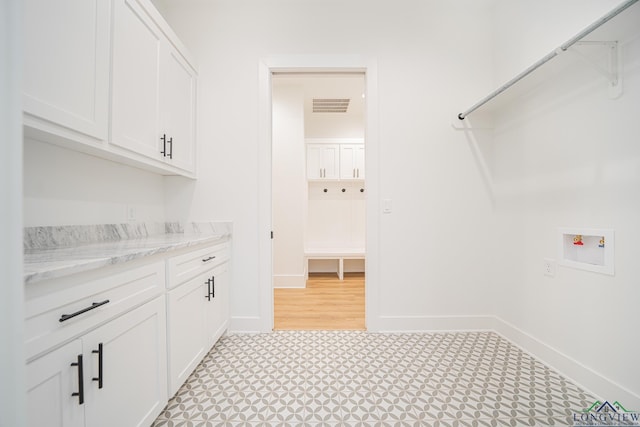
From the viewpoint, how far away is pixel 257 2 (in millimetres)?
2398

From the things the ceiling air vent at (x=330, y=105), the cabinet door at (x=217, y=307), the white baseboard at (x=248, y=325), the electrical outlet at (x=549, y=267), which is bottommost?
the white baseboard at (x=248, y=325)

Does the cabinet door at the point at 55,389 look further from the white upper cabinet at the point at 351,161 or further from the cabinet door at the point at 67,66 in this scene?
the white upper cabinet at the point at 351,161

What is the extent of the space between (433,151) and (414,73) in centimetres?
71

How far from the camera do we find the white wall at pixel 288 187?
392cm

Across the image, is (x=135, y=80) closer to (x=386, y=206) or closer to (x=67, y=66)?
(x=67, y=66)

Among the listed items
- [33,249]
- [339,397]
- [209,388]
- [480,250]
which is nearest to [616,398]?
[480,250]

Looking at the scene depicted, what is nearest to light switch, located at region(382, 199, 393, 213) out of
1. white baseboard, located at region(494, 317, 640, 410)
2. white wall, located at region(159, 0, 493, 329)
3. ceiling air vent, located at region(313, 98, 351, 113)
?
white wall, located at region(159, 0, 493, 329)

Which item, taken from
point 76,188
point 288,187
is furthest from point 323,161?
point 76,188


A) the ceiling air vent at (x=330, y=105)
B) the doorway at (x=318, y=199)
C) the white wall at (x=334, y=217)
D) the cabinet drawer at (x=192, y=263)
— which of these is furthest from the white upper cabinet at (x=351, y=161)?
the cabinet drawer at (x=192, y=263)

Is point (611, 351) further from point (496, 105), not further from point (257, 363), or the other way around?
point (257, 363)

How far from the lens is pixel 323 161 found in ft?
15.2

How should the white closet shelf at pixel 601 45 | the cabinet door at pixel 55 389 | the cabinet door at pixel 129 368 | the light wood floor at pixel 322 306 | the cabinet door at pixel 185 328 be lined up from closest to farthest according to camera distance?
the cabinet door at pixel 55 389 < the cabinet door at pixel 129 368 < the white closet shelf at pixel 601 45 < the cabinet door at pixel 185 328 < the light wood floor at pixel 322 306

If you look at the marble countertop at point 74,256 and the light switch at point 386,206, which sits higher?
the light switch at point 386,206

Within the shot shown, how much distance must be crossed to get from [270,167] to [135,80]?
1.10 metres
